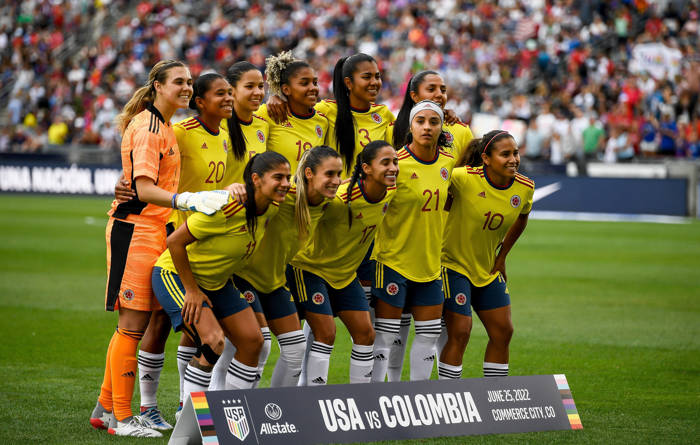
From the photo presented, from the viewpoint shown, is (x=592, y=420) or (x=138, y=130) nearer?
(x=138, y=130)

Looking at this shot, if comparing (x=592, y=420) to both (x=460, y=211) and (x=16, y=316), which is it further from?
(x=16, y=316)

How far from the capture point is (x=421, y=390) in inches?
220

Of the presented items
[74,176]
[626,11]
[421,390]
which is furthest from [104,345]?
[626,11]

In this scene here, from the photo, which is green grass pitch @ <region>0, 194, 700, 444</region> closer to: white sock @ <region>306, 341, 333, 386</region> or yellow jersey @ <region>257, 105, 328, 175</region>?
white sock @ <region>306, 341, 333, 386</region>

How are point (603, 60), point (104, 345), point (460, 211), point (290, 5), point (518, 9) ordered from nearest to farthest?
point (460, 211), point (104, 345), point (603, 60), point (518, 9), point (290, 5)

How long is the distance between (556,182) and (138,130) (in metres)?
17.8

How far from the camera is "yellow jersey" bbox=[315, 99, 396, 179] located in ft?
23.2

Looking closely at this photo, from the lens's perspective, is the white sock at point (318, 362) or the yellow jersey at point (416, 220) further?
the yellow jersey at point (416, 220)

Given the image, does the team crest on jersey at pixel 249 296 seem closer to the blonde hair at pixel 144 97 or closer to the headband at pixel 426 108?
the blonde hair at pixel 144 97

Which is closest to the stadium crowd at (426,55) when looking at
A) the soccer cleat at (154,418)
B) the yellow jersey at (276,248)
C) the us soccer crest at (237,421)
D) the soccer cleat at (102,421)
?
the yellow jersey at (276,248)

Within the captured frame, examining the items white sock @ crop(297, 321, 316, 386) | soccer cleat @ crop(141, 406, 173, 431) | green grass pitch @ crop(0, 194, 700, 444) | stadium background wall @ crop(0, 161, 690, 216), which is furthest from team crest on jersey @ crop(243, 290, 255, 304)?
stadium background wall @ crop(0, 161, 690, 216)

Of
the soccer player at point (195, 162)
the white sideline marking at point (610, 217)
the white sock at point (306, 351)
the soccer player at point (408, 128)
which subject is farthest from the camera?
the white sideline marking at point (610, 217)

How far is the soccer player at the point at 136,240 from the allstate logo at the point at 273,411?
966mm

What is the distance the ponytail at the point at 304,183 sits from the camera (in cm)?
585
